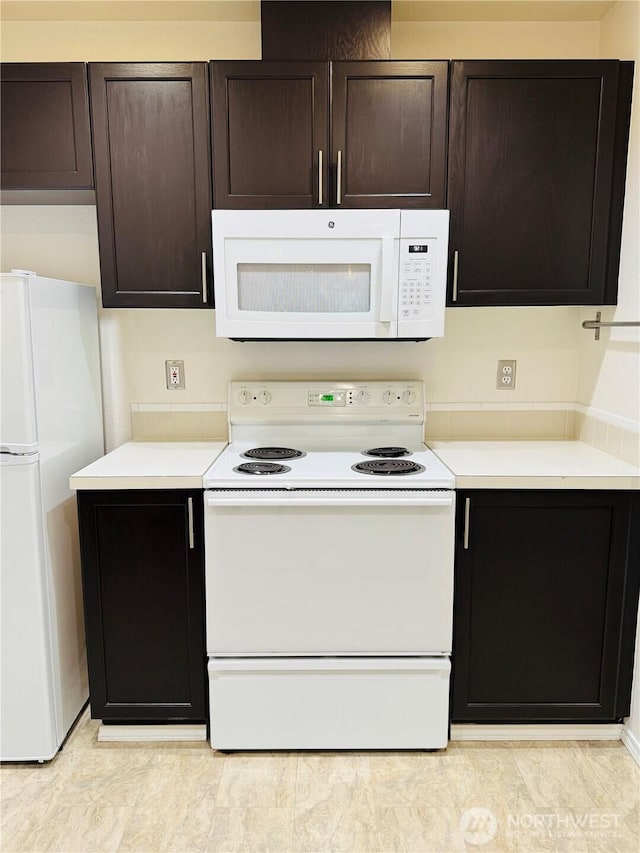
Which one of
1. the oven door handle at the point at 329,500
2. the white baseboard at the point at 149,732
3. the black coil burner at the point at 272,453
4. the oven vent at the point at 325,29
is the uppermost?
the oven vent at the point at 325,29

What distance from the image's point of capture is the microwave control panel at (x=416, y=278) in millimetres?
2023

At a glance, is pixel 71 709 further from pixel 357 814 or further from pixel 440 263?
pixel 440 263

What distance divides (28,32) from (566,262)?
2171 millimetres

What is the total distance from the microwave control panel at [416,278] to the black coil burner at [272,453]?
629 millimetres

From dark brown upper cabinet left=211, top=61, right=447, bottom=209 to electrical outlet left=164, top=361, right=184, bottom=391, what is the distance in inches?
27.9

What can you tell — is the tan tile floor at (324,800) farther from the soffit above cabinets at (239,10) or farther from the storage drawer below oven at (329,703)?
the soffit above cabinets at (239,10)

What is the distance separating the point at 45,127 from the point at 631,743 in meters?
2.86

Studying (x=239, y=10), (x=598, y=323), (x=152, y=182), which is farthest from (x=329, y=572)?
(x=239, y=10)

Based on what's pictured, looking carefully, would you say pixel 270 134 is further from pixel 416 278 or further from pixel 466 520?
pixel 466 520

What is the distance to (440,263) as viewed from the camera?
2.04 meters

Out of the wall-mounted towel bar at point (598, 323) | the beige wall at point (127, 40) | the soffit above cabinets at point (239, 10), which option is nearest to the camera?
the wall-mounted towel bar at point (598, 323)

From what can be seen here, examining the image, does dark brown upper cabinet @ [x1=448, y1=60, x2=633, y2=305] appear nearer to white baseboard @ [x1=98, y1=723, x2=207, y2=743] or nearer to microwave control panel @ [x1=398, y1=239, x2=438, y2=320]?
microwave control panel @ [x1=398, y1=239, x2=438, y2=320]

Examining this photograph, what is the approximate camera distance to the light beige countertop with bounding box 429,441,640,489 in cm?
195

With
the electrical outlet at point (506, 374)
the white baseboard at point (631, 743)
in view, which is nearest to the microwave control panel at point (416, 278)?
the electrical outlet at point (506, 374)
